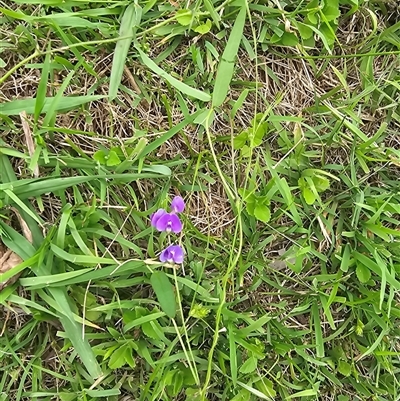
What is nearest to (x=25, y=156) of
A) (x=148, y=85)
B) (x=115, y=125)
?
(x=115, y=125)

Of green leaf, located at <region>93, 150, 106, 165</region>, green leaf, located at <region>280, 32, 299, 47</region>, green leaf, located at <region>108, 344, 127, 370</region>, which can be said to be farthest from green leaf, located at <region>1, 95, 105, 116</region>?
green leaf, located at <region>108, 344, 127, 370</region>

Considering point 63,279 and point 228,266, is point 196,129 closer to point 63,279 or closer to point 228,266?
point 228,266

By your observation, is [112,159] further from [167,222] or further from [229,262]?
[229,262]

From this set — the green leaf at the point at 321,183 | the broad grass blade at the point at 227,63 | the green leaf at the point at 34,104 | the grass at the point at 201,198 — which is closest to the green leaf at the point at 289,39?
the grass at the point at 201,198

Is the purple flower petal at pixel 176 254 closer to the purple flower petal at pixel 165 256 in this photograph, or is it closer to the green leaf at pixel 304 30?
the purple flower petal at pixel 165 256

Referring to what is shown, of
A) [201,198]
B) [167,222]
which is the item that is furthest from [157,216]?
[201,198]

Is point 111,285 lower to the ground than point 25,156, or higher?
lower
